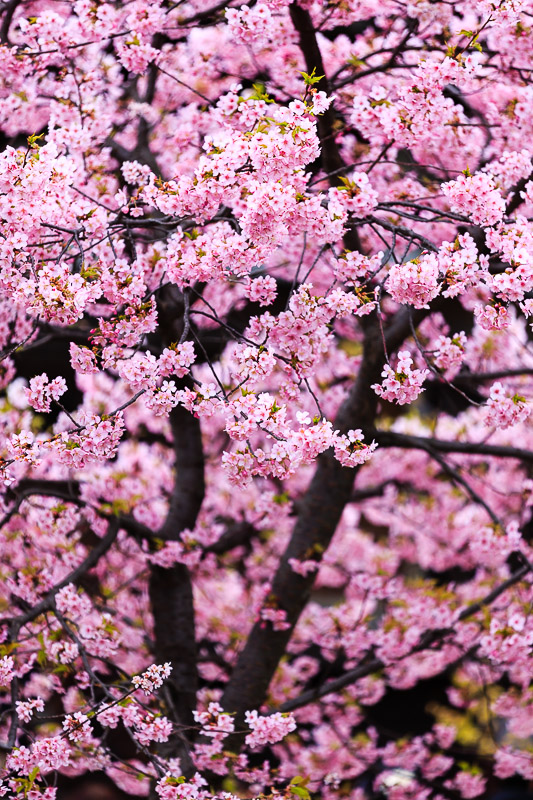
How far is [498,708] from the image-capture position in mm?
7590

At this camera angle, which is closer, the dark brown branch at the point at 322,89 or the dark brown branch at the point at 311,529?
the dark brown branch at the point at 322,89

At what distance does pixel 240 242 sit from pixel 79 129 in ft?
5.79

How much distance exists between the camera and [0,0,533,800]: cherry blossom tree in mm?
3785

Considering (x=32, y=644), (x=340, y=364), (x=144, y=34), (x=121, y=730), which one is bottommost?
(x=32, y=644)

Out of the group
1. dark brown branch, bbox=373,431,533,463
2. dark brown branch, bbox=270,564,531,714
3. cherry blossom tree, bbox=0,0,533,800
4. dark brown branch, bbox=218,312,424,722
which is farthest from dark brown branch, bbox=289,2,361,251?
dark brown branch, bbox=270,564,531,714

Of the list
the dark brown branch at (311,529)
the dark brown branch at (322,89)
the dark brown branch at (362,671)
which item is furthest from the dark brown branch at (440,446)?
the dark brown branch at (322,89)

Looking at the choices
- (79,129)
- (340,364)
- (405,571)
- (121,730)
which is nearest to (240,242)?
(79,129)

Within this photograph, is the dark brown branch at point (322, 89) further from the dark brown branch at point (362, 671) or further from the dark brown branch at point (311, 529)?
the dark brown branch at point (362, 671)

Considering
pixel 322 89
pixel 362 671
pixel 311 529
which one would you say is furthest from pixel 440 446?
pixel 322 89

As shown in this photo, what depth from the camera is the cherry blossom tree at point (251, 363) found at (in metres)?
3.79

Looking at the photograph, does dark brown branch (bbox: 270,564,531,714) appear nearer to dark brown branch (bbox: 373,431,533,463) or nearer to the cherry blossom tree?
the cherry blossom tree

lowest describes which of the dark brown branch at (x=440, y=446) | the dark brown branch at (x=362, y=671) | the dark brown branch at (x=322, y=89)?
the dark brown branch at (x=362, y=671)

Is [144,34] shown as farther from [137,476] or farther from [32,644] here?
[137,476]

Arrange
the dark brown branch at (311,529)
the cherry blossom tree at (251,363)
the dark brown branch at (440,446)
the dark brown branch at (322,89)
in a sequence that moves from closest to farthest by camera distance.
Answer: the cherry blossom tree at (251,363) < the dark brown branch at (322,89) < the dark brown branch at (311,529) < the dark brown branch at (440,446)
